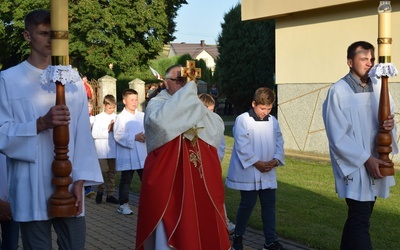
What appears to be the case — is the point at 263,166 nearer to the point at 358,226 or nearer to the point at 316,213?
the point at 358,226

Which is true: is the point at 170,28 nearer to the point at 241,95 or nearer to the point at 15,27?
the point at 15,27

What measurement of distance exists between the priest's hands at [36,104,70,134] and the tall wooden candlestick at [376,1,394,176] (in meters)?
2.77

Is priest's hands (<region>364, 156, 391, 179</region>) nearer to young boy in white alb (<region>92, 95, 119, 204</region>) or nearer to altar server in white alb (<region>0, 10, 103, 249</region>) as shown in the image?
altar server in white alb (<region>0, 10, 103, 249</region>)

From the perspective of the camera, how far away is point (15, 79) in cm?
381

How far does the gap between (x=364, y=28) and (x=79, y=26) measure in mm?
28414

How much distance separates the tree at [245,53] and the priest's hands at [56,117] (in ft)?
79.0

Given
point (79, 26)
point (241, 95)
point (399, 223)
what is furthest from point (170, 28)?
point (399, 223)

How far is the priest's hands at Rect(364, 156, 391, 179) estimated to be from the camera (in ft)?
17.5

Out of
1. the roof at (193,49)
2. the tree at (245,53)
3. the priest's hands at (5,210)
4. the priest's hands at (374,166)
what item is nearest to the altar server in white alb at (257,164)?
the priest's hands at (374,166)

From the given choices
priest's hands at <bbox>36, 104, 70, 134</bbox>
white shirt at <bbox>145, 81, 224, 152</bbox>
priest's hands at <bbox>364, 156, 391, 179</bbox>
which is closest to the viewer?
priest's hands at <bbox>36, 104, 70, 134</bbox>

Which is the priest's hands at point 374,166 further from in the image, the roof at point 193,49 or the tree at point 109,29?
the roof at point 193,49

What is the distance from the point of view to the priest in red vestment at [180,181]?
16.6ft

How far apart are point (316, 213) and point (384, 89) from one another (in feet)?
12.9

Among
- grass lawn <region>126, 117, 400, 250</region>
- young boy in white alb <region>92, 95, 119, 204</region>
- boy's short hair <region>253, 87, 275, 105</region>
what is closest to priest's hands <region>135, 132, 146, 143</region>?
young boy in white alb <region>92, 95, 119, 204</region>
